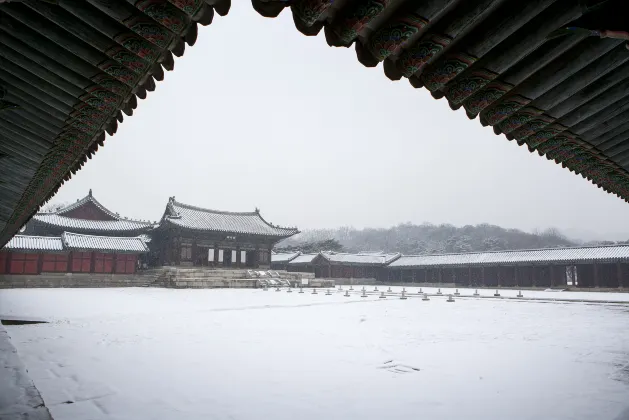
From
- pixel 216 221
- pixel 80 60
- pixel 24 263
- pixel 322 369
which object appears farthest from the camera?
pixel 216 221

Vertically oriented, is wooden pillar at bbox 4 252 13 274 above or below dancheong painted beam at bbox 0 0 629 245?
below

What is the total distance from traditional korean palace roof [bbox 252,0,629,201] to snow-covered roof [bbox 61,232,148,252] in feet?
112

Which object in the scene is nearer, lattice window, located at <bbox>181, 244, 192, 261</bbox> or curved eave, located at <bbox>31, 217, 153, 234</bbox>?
curved eave, located at <bbox>31, 217, 153, 234</bbox>

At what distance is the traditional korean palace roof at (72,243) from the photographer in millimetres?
29312

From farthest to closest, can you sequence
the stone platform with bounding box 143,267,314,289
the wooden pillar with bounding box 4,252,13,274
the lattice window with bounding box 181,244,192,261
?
the lattice window with bounding box 181,244,192,261
the stone platform with bounding box 143,267,314,289
the wooden pillar with bounding box 4,252,13,274

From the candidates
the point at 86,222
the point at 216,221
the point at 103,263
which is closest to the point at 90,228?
the point at 86,222

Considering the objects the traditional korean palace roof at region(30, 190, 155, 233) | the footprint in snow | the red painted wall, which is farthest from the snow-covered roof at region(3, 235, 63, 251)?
the footprint in snow

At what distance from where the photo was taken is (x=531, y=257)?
3547cm

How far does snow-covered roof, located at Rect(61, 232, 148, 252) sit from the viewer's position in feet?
104

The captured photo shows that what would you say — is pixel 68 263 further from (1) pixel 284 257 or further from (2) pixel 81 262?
(1) pixel 284 257

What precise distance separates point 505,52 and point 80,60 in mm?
3322

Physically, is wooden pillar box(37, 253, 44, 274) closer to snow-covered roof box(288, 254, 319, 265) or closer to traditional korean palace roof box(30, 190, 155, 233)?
traditional korean palace roof box(30, 190, 155, 233)

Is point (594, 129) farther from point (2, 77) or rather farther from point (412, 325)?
point (412, 325)

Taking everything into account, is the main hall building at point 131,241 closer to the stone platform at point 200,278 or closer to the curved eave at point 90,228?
the curved eave at point 90,228
